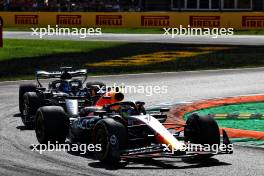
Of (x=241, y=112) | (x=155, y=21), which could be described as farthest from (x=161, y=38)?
(x=241, y=112)

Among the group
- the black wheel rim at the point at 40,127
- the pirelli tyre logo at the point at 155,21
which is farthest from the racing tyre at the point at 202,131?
the pirelli tyre logo at the point at 155,21

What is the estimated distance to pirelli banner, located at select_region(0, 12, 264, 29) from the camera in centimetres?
4750

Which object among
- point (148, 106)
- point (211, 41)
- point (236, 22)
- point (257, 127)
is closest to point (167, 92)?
point (148, 106)

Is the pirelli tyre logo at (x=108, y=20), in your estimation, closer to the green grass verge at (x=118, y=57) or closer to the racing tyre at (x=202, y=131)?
the green grass verge at (x=118, y=57)

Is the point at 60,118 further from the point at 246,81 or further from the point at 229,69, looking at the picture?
the point at 229,69

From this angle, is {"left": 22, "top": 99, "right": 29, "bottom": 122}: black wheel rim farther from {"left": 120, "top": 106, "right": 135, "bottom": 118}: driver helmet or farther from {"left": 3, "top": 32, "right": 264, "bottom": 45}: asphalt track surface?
{"left": 3, "top": 32, "right": 264, "bottom": 45}: asphalt track surface

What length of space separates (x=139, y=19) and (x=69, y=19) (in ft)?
16.4

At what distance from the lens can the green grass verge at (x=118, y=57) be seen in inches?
1120

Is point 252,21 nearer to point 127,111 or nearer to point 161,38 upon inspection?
point 161,38

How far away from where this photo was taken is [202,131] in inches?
460

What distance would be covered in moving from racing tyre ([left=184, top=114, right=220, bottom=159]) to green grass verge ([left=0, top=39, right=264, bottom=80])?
48.1ft

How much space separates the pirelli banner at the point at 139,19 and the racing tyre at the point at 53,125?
35038 millimetres

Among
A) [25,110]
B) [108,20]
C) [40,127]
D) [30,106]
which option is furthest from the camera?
[108,20]

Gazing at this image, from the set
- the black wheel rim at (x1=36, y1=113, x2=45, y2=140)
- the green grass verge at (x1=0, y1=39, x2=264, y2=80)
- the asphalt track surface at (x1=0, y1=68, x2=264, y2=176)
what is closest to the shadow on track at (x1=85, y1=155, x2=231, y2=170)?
the asphalt track surface at (x1=0, y1=68, x2=264, y2=176)
